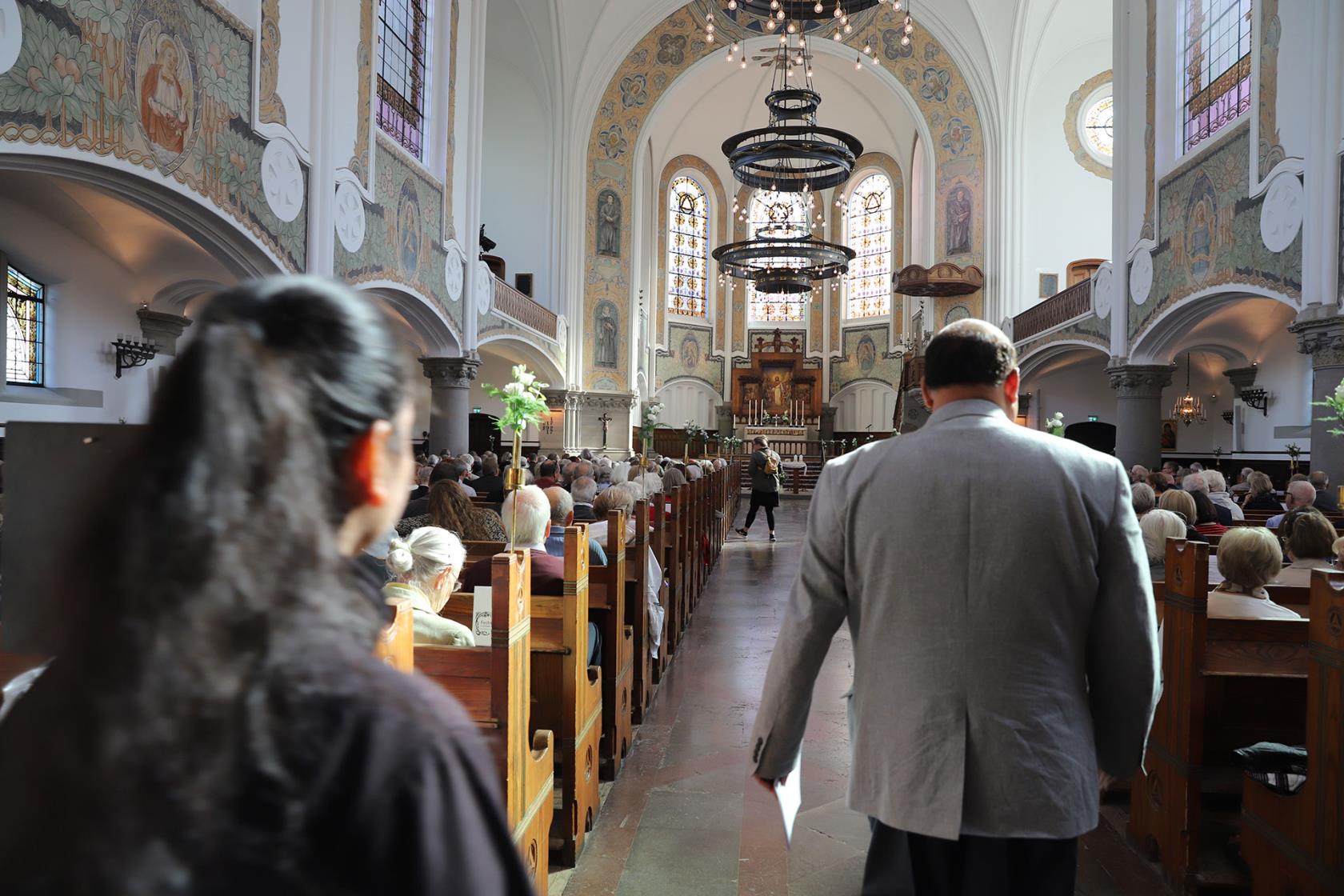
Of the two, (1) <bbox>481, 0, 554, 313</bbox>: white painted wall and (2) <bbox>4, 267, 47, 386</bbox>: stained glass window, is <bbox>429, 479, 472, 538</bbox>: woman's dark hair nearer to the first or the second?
(2) <bbox>4, 267, 47, 386</bbox>: stained glass window

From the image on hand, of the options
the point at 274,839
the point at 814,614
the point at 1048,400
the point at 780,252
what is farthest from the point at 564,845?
the point at 1048,400

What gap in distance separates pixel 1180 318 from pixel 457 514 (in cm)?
1165

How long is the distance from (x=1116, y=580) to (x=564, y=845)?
94.6 inches

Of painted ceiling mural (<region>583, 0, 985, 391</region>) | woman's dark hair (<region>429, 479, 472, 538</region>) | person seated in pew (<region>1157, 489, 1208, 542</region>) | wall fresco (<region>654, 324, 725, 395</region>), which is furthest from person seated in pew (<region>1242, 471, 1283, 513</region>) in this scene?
wall fresco (<region>654, 324, 725, 395</region>)

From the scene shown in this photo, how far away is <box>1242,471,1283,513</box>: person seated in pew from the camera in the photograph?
8.29 m

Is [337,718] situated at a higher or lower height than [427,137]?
lower

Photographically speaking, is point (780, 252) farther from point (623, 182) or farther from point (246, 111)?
point (246, 111)

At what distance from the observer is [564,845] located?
342 cm

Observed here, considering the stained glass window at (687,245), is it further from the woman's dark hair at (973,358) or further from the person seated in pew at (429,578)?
the woman's dark hair at (973,358)

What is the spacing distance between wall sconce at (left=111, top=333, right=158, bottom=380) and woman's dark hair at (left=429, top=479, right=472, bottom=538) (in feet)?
24.4

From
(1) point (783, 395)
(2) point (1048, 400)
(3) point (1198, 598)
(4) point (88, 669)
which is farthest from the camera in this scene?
(1) point (783, 395)

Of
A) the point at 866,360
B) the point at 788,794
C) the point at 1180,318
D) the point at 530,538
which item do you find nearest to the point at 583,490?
the point at 530,538

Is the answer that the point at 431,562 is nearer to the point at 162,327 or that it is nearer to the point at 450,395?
the point at 162,327

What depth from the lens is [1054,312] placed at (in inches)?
664
